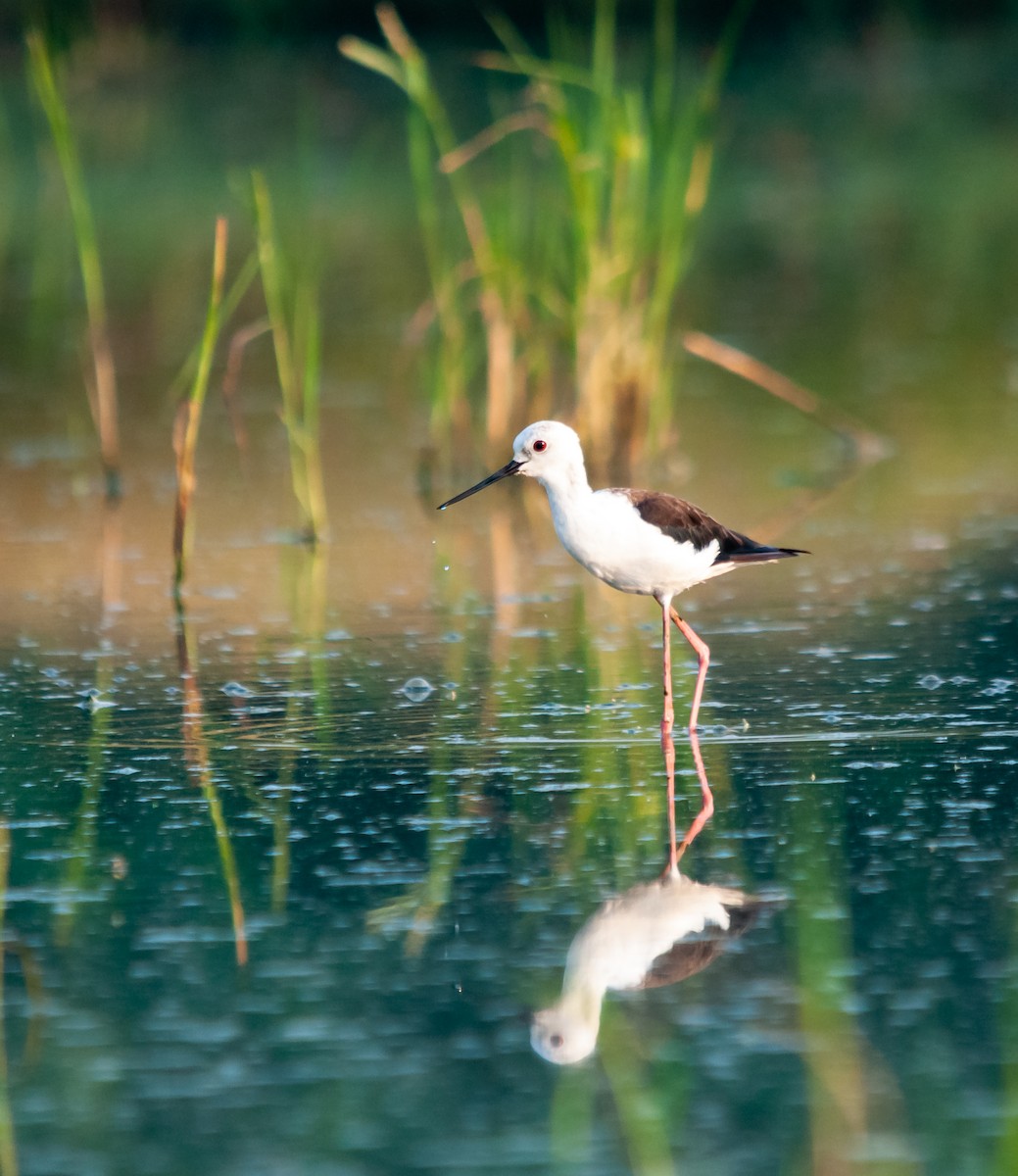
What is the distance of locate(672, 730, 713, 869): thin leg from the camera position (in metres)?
5.56

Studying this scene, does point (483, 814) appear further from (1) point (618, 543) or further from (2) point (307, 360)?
(2) point (307, 360)

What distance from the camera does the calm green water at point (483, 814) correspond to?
161 inches

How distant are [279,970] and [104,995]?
373 millimetres

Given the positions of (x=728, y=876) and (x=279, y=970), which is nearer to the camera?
(x=279, y=970)

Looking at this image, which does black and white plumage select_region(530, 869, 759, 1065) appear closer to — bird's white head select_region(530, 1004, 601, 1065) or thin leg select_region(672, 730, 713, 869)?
bird's white head select_region(530, 1004, 601, 1065)

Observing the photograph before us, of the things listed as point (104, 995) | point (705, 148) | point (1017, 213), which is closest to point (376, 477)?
Answer: point (705, 148)

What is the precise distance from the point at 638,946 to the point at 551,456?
8.26ft

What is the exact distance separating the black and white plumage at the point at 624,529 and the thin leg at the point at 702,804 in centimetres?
19

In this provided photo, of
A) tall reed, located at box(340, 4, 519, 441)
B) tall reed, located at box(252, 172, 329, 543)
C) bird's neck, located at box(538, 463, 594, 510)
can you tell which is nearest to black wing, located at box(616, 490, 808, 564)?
bird's neck, located at box(538, 463, 594, 510)

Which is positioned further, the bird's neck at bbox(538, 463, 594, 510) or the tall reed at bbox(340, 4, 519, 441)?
the tall reed at bbox(340, 4, 519, 441)

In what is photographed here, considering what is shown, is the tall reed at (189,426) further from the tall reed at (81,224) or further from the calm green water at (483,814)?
the tall reed at (81,224)

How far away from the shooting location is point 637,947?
15.7ft

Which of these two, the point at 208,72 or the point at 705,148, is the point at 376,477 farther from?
the point at 208,72

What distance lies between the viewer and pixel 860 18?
106ft
